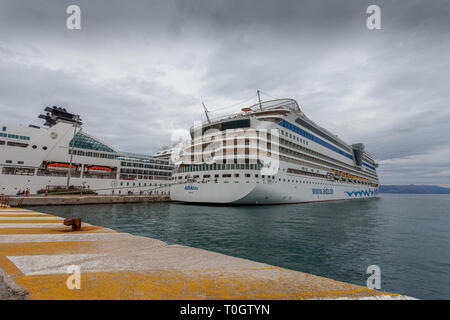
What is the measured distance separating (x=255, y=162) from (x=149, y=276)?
2971 cm

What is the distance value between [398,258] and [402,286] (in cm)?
400

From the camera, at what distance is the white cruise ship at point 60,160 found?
47.9 metres

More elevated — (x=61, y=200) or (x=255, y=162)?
(x=255, y=162)

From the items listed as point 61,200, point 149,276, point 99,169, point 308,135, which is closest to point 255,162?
point 308,135

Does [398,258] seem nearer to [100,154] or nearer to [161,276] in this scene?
[161,276]

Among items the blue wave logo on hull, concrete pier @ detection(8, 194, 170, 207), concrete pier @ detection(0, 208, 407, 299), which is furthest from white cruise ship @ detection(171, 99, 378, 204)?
concrete pier @ detection(0, 208, 407, 299)

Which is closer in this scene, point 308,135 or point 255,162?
point 255,162

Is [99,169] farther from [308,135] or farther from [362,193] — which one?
[362,193]

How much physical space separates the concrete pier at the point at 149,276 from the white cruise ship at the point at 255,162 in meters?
26.8

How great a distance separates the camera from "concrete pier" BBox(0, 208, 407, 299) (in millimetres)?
3492

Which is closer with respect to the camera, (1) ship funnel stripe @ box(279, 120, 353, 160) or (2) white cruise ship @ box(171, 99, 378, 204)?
(2) white cruise ship @ box(171, 99, 378, 204)

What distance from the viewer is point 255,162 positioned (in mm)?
33156

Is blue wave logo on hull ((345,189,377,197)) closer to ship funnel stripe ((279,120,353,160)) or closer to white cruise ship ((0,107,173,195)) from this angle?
ship funnel stripe ((279,120,353,160))

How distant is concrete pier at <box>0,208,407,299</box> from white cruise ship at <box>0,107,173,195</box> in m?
35.7
